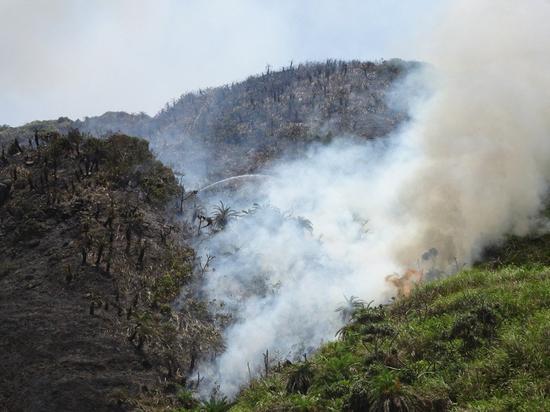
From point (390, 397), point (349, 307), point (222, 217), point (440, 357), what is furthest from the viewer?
point (222, 217)

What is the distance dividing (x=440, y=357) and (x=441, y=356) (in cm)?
4

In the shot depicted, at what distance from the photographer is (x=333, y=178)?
1398 inches

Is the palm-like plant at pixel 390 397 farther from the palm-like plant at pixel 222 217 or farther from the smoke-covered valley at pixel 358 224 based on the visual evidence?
the palm-like plant at pixel 222 217

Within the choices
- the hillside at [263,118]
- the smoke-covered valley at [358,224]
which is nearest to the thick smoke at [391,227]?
the smoke-covered valley at [358,224]

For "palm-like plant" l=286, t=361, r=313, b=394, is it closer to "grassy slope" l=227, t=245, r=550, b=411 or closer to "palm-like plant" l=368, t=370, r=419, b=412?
"grassy slope" l=227, t=245, r=550, b=411

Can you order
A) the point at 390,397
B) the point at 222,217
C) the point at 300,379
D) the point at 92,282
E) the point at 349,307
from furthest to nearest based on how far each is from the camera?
the point at 222,217
the point at 92,282
the point at 349,307
the point at 300,379
the point at 390,397

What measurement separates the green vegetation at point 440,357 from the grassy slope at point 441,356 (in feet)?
0.08

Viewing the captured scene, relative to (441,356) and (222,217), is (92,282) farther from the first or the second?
(441,356)

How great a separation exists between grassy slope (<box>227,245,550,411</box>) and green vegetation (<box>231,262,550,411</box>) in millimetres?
24

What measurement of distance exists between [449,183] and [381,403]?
1552 cm

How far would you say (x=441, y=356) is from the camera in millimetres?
13805

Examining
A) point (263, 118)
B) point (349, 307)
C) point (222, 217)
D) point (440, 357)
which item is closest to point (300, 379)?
point (440, 357)

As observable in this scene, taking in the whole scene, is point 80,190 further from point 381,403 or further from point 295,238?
point 381,403

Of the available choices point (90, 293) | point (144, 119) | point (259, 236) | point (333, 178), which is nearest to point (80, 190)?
point (90, 293)
